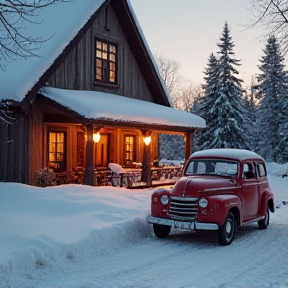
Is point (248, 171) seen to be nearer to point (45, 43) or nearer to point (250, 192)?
point (250, 192)

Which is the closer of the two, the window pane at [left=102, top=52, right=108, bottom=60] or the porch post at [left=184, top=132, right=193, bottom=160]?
the window pane at [left=102, top=52, right=108, bottom=60]

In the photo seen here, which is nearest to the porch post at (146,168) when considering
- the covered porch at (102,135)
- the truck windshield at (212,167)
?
the covered porch at (102,135)

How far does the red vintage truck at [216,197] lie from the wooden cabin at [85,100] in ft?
16.3

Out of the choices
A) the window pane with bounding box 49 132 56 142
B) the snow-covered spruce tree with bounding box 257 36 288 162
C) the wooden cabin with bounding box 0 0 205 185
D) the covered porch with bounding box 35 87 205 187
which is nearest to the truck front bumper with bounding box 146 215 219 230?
the wooden cabin with bounding box 0 0 205 185

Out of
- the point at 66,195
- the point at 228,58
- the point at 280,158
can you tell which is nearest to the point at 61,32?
the point at 66,195

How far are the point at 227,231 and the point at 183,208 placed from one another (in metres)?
1.06

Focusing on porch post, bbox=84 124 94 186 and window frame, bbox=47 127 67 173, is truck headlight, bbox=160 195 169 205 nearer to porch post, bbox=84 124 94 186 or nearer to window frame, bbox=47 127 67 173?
porch post, bbox=84 124 94 186

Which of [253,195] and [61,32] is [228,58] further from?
[253,195]

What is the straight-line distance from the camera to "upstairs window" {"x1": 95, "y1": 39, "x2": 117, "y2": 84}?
64.1 ft

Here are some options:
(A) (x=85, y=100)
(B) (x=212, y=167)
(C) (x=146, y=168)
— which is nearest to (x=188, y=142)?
(C) (x=146, y=168)

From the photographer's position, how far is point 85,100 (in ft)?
52.3

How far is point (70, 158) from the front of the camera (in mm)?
19250

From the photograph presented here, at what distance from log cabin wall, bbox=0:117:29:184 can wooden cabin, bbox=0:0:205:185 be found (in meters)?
0.03

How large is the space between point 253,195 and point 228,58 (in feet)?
112
